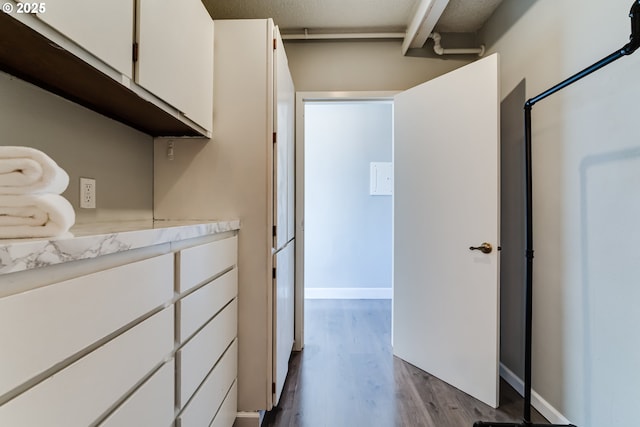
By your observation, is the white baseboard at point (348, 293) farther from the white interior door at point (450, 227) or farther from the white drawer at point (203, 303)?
the white drawer at point (203, 303)

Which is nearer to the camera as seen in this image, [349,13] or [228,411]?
[228,411]

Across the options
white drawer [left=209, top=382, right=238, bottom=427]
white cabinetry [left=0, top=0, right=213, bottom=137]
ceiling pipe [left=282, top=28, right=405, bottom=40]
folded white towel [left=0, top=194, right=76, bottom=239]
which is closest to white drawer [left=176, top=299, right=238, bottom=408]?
white drawer [left=209, top=382, right=238, bottom=427]

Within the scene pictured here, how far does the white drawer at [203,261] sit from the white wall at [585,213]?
1.65 m

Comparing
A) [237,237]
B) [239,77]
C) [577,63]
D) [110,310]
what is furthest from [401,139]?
[110,310]

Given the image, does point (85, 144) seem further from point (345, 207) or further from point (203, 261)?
point (345, 207)

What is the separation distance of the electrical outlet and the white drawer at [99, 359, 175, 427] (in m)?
0.71

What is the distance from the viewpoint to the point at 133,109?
1.23 metres

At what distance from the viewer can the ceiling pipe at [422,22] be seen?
1.94m

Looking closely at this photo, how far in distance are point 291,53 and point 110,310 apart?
2418 mm

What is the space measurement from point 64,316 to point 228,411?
1.13 meters

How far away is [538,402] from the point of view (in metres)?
1.72

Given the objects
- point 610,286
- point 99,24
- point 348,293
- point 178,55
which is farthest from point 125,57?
point 348,293

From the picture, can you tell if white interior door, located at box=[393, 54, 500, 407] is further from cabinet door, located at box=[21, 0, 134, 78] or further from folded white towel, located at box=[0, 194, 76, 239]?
folded white towel, located at box=[0, 194, 76, 239]

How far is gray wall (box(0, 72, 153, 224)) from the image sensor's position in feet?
3.08
